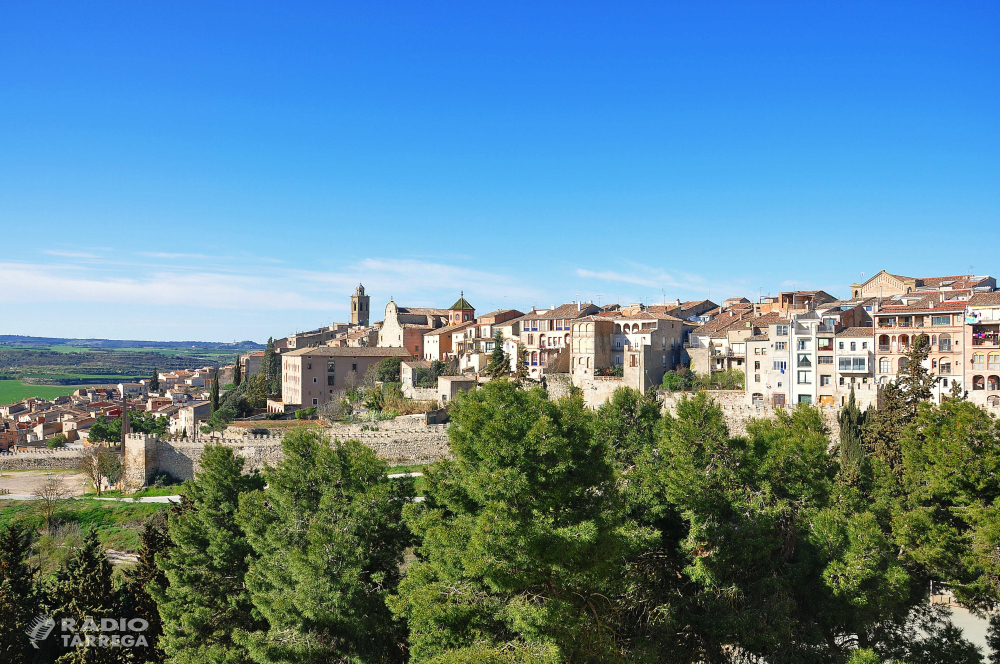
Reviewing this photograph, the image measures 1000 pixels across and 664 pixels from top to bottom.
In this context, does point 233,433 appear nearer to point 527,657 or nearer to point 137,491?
point 137,491

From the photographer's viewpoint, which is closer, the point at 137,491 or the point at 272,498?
the point at 272,498

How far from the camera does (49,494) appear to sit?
39094 millimetres

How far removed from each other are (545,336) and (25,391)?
127m

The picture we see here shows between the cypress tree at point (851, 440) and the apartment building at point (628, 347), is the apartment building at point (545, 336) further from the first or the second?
the cypress tree at point (851, 440)

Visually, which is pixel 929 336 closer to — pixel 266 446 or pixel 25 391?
pixel 266 446

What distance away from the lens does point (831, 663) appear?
1342cm

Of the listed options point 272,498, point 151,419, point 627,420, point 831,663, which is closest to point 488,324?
point 151,419

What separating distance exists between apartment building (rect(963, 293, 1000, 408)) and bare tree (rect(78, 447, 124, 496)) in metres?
46.9

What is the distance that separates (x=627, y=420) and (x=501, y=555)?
12936 millimetres

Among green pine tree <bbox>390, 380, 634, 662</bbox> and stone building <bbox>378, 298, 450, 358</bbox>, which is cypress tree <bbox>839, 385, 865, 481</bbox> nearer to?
green pine tree <bbox>390, 380, 634, 662</bbox>

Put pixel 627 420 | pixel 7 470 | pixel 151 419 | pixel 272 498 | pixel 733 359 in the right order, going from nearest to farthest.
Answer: pixel 272 498, pixel 627 420, pixel 733 359, pixel 7 470, pixel 151 419

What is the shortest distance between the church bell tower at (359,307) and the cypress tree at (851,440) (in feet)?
259

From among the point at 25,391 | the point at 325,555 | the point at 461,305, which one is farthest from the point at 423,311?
the point at 25,391

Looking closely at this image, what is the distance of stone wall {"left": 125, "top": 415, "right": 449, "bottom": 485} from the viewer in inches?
1555
